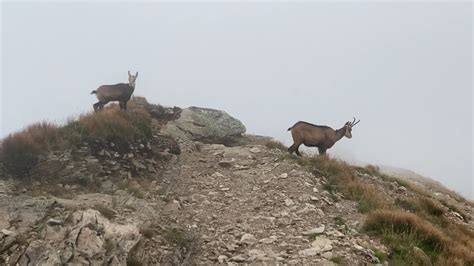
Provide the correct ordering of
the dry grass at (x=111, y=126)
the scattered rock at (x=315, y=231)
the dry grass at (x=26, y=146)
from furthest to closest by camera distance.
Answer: the dry grass at (x=111, y=126), the dry grass at (x=26, y=146), the scattered rock at (x=315, y=231)

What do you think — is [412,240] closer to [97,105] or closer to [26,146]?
[26,146]

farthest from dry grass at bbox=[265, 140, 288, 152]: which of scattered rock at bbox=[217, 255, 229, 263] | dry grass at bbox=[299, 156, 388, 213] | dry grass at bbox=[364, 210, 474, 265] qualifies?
scattered rock at bbox=[217, 255, 229, 263]

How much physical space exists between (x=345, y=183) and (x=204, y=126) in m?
7.48

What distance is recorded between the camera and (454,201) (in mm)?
18875

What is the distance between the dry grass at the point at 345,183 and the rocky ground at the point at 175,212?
0.38 metres

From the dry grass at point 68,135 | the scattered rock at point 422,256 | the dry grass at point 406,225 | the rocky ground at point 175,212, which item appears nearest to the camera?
the rocky ground at point 175,212

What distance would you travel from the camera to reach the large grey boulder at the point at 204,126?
705 inches

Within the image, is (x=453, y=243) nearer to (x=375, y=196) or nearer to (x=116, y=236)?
(x=375, y=196)

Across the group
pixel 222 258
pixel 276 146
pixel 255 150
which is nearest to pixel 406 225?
pixel 222 258

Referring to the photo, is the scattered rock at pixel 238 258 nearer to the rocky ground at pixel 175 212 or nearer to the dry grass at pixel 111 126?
the rocky ground at pixel 175 212

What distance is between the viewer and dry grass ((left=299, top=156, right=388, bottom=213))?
1252 cm

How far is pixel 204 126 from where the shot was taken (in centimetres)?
1925

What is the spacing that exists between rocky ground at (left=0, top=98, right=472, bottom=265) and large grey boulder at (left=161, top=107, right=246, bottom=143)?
151 centimetres

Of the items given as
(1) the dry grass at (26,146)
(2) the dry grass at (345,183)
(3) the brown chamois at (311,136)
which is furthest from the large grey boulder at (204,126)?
(2) the dry grass at (345,183)
